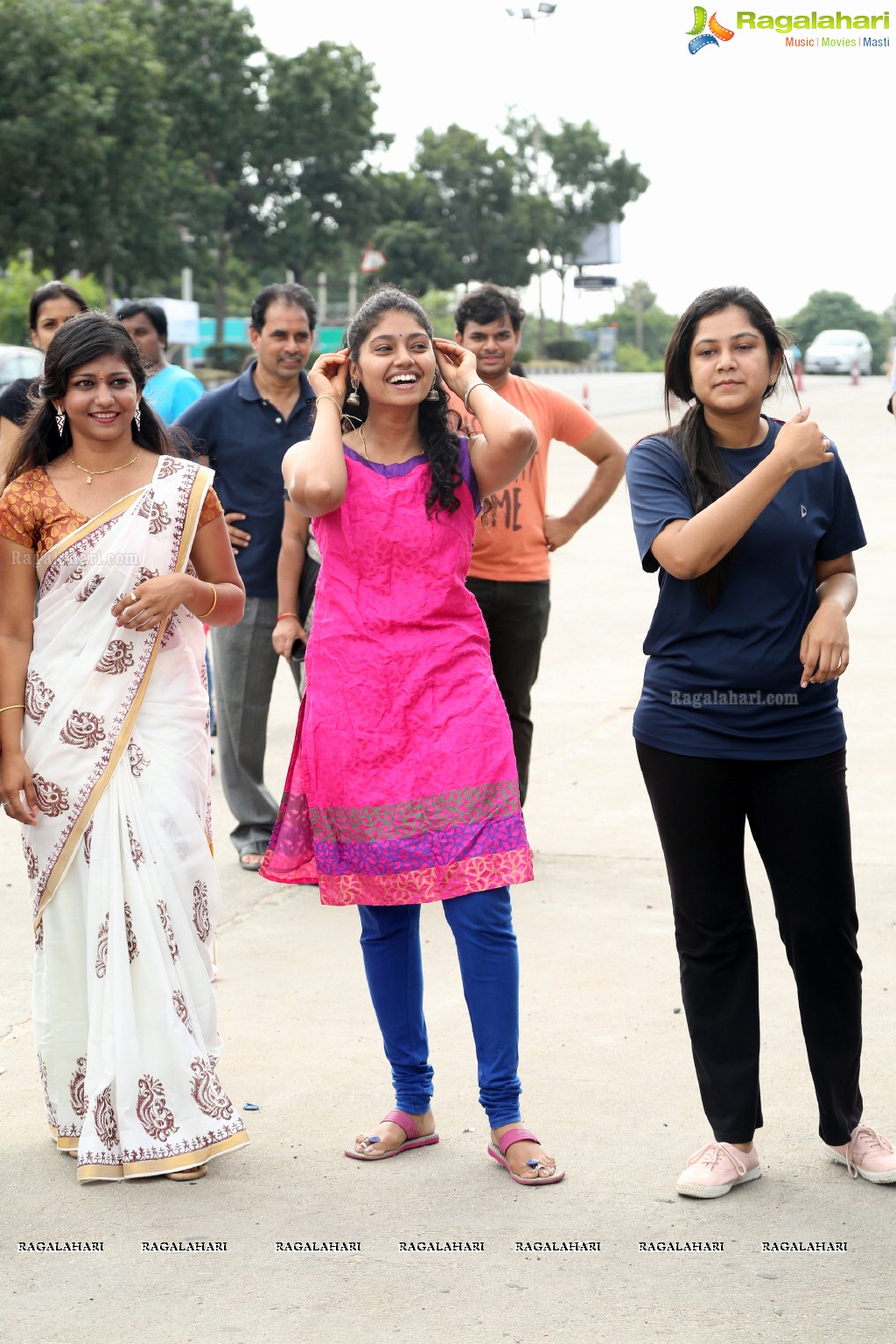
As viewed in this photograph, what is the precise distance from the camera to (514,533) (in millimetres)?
5613

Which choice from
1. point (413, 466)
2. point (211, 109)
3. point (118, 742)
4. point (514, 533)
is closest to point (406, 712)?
point (413, 466)

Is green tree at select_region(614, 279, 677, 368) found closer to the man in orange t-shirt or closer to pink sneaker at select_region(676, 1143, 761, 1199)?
the man in orange t-shirt

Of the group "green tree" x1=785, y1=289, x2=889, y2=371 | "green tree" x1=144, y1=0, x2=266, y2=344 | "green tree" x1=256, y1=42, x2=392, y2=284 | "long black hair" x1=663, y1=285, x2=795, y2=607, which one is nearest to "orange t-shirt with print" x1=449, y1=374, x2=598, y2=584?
"long black hair" x1=663, y1=285, x2=795, y2=607

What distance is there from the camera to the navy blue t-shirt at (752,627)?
3.29 metres

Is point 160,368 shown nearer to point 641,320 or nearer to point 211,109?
point 211,109

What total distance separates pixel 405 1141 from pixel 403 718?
987 mm

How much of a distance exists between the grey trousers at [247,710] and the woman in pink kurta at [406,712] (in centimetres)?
244

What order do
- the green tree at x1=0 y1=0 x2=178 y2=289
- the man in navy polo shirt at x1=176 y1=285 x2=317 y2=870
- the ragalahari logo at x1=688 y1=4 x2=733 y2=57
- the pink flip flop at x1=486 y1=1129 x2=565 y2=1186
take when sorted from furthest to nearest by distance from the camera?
the green tree at x1=0 y1=0 x2=178 y2=289 → the ragalahari logo at x1=688 y1=4 x2=733 y2=57 → the man in navy polo shirt at x1=176 y1=285 x2=317 y2=870 → the pink flip flop at x1=486 y1=1129 x2=565 y2=1186

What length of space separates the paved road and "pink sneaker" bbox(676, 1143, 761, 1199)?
1.5 inches

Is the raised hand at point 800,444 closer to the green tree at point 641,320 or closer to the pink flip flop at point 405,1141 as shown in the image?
the pink flip flop at point 405,1141

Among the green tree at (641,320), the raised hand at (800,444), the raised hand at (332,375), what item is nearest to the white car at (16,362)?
the raised hand at (332,375)

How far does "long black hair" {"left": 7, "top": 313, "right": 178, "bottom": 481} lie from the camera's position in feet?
11.9

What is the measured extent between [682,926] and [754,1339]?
0.92 m

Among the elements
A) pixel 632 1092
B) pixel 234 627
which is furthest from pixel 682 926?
pixel 234 627
